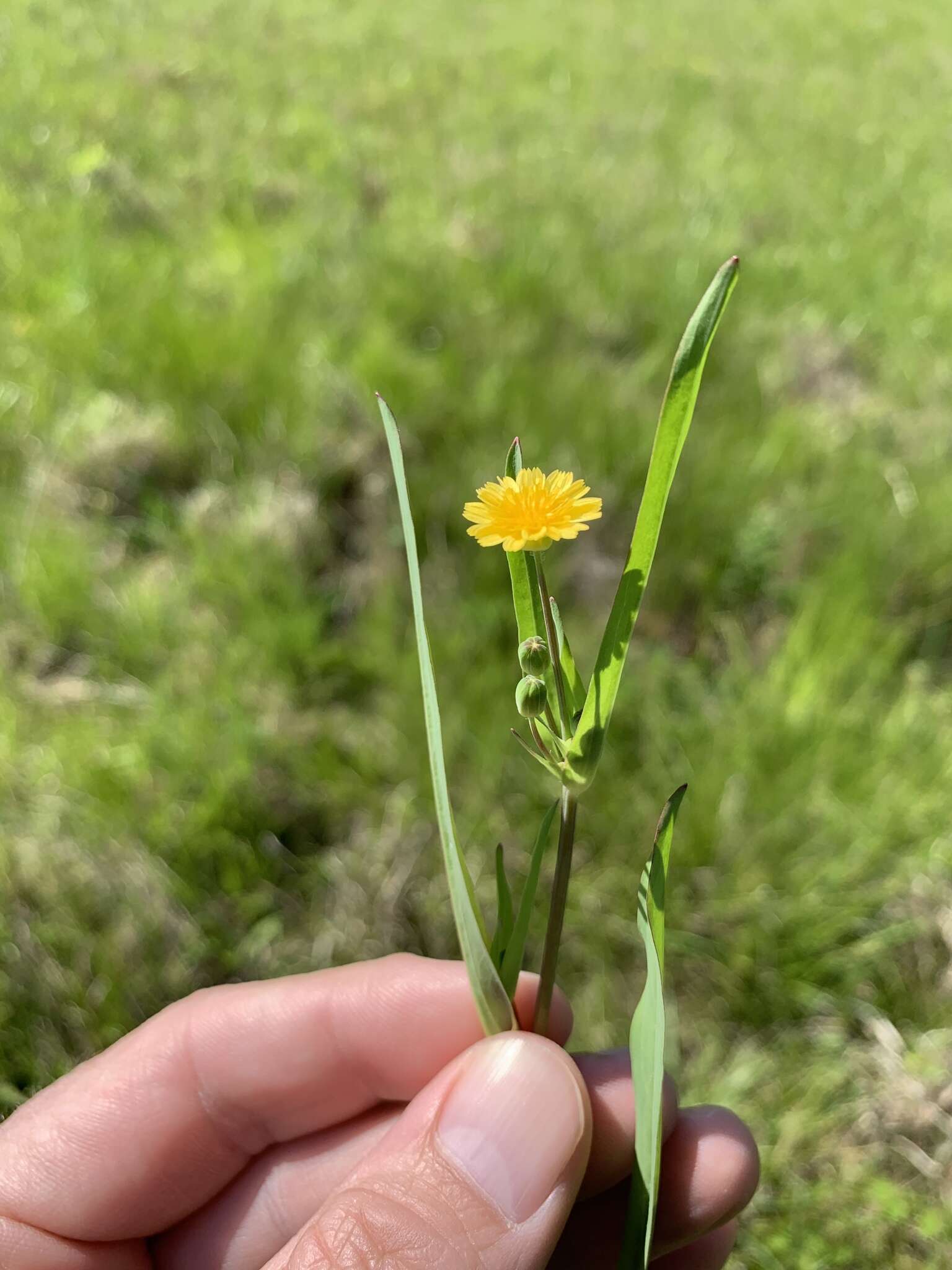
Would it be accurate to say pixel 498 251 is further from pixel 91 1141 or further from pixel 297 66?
pixel 91 1141

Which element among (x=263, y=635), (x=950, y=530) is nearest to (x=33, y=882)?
(x=263, y=635)

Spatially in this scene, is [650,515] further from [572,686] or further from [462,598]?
[462,598]

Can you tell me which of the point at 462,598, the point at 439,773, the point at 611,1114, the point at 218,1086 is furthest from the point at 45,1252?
the point at 462,598

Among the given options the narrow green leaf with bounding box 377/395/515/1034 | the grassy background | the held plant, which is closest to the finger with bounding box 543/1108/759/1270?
the grassy background

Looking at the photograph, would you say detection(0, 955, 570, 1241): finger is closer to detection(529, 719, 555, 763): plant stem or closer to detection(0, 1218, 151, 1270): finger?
detection(0, 1218, 151, 1270): finger

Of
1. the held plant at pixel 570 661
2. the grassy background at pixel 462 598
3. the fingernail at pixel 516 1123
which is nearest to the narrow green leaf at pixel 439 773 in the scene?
the held plant at pixel 570 661

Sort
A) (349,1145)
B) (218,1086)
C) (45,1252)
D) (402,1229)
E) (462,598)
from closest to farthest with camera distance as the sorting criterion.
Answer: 1. (402,1229)
2. (45,1252)
3. (218,1086)
4. (349,1145)
5. (462,598)

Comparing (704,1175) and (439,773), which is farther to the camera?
(704,1175)

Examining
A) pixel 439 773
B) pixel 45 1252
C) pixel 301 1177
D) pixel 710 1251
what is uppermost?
pixel 439 773
